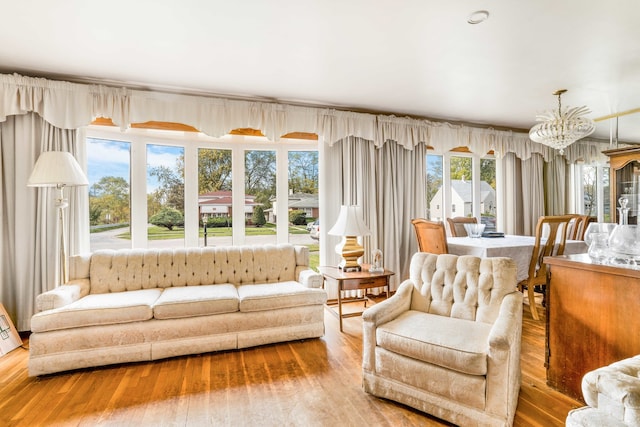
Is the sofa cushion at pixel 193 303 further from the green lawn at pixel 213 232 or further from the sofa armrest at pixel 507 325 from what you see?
the sofa armrest at pixel 507 325

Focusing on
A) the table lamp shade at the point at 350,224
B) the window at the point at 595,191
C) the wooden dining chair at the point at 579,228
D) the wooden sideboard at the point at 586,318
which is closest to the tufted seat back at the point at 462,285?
the wooden sideboard at the point at 586,318

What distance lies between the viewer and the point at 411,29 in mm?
2355

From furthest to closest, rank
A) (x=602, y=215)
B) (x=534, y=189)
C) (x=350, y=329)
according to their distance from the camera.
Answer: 1. (x=602, y=215)
2. (x=534, y=189)
3. (x=350, y=329)

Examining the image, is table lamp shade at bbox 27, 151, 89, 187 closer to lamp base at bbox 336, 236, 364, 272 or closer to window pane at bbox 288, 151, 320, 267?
window pane at bbox 288, 151, 320, 267

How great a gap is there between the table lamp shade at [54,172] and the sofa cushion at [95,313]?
987 mm

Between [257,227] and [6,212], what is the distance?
2.43 m

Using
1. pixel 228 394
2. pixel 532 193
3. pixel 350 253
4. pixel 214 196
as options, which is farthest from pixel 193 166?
pixel 532 193

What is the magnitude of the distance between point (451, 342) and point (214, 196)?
126 inches

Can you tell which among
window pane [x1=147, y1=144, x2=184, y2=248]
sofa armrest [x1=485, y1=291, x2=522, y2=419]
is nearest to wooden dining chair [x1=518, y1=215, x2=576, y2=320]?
sofa armrest [x1=485, y1=291, x2=522, y2=419]

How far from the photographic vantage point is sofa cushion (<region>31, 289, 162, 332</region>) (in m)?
2.34

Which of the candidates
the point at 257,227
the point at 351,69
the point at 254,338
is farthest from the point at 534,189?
the point at 254,338

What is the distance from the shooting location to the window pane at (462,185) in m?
5.17

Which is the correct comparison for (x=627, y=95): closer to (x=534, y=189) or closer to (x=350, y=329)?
(x=534, y=189)

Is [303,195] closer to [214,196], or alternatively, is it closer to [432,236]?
[214,196]
